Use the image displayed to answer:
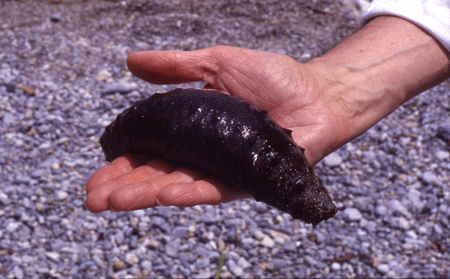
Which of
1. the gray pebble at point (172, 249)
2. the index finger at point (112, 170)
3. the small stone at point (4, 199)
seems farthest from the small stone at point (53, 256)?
the index finger at point (112, 170)

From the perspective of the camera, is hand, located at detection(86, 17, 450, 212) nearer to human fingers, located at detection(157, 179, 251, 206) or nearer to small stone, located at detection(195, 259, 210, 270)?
human fingers, located at detection(157, 179, 251, 206)

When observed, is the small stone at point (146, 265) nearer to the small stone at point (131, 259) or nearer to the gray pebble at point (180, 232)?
the small stone at point (131, 259)

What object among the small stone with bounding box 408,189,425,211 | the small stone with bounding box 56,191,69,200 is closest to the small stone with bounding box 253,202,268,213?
the small stone with bounding box 408,189,425,211

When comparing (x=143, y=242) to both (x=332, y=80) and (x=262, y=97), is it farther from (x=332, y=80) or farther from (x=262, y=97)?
(x=332, y=80)

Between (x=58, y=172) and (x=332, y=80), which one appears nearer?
(x=332, y=80)

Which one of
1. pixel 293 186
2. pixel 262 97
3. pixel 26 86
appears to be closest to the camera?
pixel 293 186

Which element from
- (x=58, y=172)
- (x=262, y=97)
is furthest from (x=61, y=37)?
(x=262, y=97)
